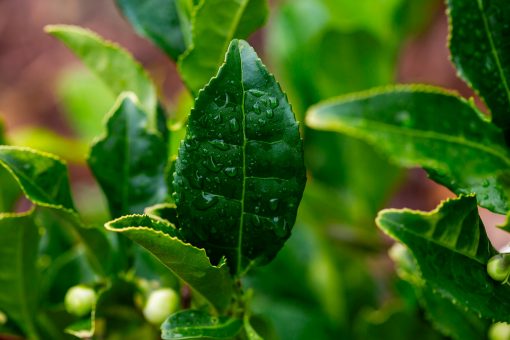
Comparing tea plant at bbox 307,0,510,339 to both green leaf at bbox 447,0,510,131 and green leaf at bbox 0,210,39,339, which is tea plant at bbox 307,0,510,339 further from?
green leaf at bbox 0,210,39,339

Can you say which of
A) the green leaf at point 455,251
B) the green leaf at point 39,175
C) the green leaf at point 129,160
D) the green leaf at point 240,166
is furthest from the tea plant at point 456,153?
the green leaf at point 39,175

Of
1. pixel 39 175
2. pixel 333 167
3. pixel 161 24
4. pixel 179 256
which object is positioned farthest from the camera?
pixel 333 167

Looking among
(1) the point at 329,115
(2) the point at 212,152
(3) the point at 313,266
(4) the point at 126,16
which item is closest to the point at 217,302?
(2) the point at 212,152

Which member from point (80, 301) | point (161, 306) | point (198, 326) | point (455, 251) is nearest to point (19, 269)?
point (80, 301)

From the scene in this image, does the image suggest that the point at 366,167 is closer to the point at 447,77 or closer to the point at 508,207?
the point at 508,207

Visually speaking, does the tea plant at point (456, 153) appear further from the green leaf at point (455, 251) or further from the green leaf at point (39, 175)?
the green leaf at point (39, 175)

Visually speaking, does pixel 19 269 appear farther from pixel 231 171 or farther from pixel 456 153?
pixel 456 153
